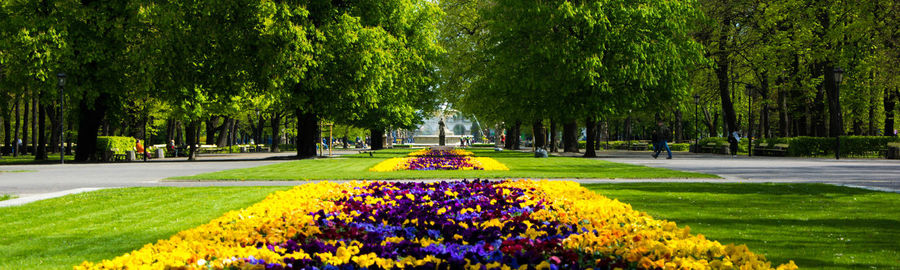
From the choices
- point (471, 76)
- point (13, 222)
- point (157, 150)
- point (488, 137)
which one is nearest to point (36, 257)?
point (13, 222)

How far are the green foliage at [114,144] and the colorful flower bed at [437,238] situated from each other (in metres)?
28.3

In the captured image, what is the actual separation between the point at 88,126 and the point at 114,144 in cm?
224

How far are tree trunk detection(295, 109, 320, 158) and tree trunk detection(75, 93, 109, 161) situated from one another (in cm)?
959

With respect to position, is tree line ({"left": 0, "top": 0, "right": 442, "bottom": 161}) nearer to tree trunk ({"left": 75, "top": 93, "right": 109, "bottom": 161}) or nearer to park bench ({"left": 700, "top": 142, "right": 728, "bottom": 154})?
tree trunk ({"left": 75, "top": 93, "right": 109, "bottom": 161})

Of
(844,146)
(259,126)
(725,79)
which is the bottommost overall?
(844,146)

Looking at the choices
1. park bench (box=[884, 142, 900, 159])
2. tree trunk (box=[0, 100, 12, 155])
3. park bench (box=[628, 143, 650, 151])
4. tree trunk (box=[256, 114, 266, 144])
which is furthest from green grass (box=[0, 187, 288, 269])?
park bench (box=[628, 143, 650, 151])

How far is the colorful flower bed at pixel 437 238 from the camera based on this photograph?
16.1 ft

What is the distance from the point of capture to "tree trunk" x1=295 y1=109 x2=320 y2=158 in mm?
33787

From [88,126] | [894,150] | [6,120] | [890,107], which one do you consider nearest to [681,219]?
[894,150]

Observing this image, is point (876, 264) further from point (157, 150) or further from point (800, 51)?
point (157, 150)

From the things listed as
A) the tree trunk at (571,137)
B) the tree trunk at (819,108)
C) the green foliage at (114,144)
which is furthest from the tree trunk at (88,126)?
the tree trunk at (819,108)

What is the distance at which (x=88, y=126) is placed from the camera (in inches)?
1288

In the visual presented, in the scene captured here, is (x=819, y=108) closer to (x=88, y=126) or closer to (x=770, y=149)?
(x=770, y=149)

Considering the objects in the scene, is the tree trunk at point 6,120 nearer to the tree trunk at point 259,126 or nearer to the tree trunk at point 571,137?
the tree trunk at point 259,126
